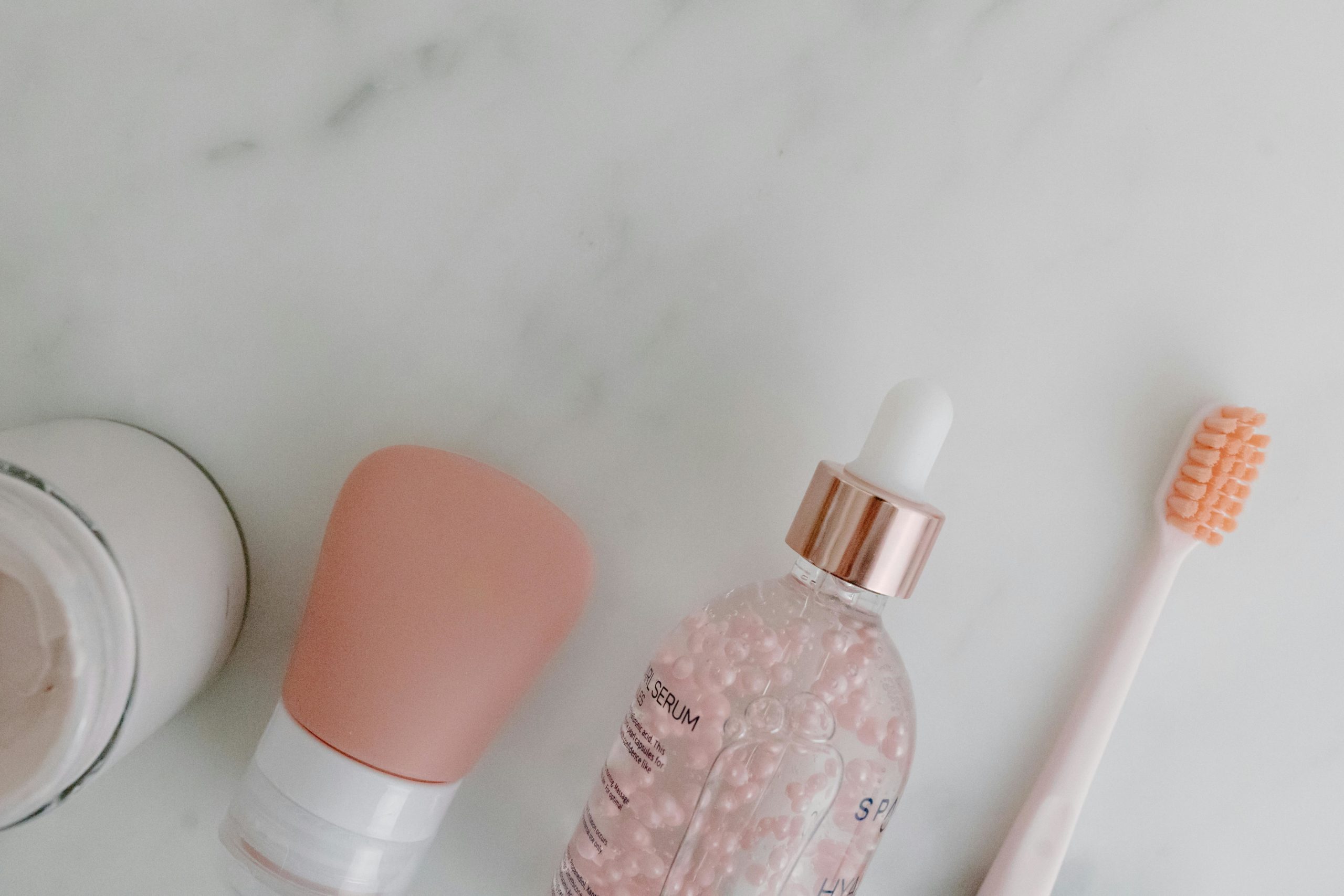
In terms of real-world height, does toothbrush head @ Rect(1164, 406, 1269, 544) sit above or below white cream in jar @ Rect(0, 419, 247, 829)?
above

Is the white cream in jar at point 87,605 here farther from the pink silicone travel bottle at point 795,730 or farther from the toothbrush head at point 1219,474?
the toothbrush head at point 1219,474

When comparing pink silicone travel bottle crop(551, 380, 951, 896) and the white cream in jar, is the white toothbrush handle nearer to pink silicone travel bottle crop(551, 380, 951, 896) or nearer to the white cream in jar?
pink silicone travel bottle crop(551, 380, 951, 896)

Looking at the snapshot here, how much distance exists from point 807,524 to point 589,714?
0.15 metres

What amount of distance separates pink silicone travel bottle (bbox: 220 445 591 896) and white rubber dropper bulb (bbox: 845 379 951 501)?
122 millimetres

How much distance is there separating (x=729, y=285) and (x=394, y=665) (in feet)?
0.67

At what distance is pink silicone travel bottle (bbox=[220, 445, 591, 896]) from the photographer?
1.15ft

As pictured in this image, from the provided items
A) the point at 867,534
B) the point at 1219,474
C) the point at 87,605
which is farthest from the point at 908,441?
the point at 87,605

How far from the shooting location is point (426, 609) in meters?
0.35

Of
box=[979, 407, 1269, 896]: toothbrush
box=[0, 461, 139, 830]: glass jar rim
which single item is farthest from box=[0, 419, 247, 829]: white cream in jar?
box=[979, 407, 1269, 896]: toothbrush

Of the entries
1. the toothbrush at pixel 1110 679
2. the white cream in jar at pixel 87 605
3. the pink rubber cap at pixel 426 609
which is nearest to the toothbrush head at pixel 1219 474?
the toothbrush at pixel 1110 679

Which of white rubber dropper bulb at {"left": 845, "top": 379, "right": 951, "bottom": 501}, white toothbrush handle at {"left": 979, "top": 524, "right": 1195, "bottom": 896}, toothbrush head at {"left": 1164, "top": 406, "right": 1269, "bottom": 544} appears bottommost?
white toothbrush handle at {"left": 979, "top": 524, "right": 1195, "bottom": 896}

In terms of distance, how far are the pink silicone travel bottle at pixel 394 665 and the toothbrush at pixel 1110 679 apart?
0.23 metres

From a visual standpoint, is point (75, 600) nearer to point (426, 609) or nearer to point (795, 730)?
point (426, 609)

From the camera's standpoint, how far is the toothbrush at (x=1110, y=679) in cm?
40
